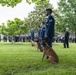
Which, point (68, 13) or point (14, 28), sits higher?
point (68, 13)

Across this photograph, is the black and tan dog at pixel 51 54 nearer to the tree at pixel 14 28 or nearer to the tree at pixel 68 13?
the tree at pixel 14 28

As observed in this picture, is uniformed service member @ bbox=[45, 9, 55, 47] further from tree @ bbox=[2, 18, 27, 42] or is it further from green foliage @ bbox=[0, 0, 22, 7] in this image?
tree @ bbox=[2, 18, 27, 42]

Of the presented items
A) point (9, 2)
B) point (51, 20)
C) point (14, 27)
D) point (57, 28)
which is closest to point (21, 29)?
point (14, 27)

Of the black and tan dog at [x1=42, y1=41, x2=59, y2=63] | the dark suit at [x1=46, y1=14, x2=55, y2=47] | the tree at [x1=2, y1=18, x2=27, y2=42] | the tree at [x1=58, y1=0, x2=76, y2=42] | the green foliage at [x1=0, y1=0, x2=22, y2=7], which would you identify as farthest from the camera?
the tree at [x1=58, y1=0, x2=76, y2=42]

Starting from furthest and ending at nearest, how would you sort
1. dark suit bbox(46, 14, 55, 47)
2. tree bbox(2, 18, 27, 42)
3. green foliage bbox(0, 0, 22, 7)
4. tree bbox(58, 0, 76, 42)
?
1. tree bbox(58, 0, 76, 42)
2. tree bbox(2, 18, 27, 42)
3. green foliage bbox(0, 0, 22, 7)
4. dark suit bbox(46, 14, 55, 47)

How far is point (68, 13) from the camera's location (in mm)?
67500

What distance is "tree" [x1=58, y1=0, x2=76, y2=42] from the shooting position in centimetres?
6706

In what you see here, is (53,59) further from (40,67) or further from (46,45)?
(40,67)

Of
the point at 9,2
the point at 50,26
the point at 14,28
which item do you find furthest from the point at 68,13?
the point at 50,26

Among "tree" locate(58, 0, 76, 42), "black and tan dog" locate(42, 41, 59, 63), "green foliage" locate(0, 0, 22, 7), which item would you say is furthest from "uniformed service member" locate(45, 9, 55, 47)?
"tree" locate(58, 0, 76, 42)

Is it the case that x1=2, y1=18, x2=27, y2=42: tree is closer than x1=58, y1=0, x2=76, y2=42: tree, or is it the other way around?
x1=2, y1=18, x2=27, y2=42: tree

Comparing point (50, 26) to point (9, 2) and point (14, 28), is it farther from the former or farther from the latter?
point (14, 28)

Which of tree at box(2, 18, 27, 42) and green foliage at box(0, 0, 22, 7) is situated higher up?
green foliage at box(0, 0, 22, 7)

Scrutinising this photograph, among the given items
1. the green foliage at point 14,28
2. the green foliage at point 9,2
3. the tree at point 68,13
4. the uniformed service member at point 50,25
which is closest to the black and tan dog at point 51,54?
the uniformed service member at point 50,25
